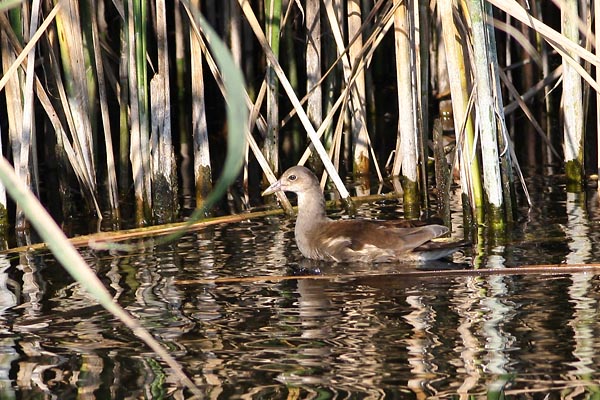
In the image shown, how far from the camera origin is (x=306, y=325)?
17.0 ft

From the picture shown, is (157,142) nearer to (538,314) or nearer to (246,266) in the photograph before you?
(246,266)

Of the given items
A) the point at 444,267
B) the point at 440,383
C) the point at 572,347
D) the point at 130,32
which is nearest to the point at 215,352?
the point at 440,383

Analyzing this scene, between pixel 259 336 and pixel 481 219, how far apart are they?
2.55m

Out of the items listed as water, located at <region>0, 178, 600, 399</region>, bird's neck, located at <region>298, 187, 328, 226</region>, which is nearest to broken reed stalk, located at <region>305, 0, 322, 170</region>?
bird's neck, located at <region>298, 187, 328, 226</region>

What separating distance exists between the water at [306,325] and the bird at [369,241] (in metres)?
0.11

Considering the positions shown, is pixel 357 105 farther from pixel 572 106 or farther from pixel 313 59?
pixel 572 106

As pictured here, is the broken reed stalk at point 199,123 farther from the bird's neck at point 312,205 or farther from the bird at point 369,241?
the bird at point 369,241

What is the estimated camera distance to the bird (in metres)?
6.64

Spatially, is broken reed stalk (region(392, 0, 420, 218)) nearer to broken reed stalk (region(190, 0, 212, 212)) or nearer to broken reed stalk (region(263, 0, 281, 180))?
broken reed stalk (region(263, 0, 281, 180))

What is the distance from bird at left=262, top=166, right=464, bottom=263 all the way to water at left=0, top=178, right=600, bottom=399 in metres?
0.11

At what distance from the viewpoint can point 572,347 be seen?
460 cm

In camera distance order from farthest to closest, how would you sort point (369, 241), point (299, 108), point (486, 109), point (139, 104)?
point (139, 104) → point (299, 108) → point (369, 241) → point (486, 109)

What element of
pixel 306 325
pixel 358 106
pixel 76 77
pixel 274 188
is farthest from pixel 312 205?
pixel 306 325

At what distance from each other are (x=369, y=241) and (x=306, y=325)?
1.68m
